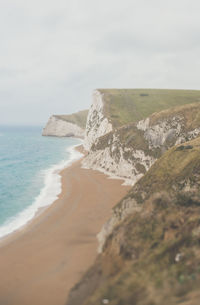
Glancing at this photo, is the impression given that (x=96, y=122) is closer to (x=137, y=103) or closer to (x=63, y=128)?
(x=137, y=103)

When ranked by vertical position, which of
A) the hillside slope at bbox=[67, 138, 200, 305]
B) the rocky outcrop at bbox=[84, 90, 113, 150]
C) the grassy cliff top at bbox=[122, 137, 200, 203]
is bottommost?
the hillside slope at bbox=[67, 138, 200, 305]

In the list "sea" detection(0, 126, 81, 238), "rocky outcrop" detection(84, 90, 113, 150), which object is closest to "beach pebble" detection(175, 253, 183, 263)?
"sea" detection(0, 126, 81, 238)

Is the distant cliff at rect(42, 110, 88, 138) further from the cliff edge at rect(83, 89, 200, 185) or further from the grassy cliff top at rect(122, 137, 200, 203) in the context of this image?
the grassy cliff top at rect(122, 137, 200, 203)

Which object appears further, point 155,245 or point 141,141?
point 141,141

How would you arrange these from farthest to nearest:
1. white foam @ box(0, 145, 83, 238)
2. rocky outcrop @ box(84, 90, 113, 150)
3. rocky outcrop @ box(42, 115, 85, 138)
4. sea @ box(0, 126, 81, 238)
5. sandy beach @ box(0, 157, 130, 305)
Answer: rocky outcrop @ box(42, 115, 85, 138), rocky outcrop @ box(84, 90, 113, 150), sea @ box(0, 126, 81, 238), white foam @ box(0, 145, 83, 238), sandy beach @ box(0, 157, 130, 305)

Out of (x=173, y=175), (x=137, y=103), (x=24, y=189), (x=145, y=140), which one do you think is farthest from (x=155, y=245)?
(x=137, y=103)

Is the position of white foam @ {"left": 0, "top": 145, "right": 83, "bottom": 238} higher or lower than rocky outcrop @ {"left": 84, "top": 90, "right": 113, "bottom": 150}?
lower

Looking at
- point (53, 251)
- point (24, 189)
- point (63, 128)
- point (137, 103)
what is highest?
point (137, 103)

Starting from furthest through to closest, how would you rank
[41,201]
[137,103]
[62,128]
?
[62,128]
[137,103]
[41,201]

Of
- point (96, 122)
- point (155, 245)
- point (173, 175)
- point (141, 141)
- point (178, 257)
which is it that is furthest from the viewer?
point (96, 122)
